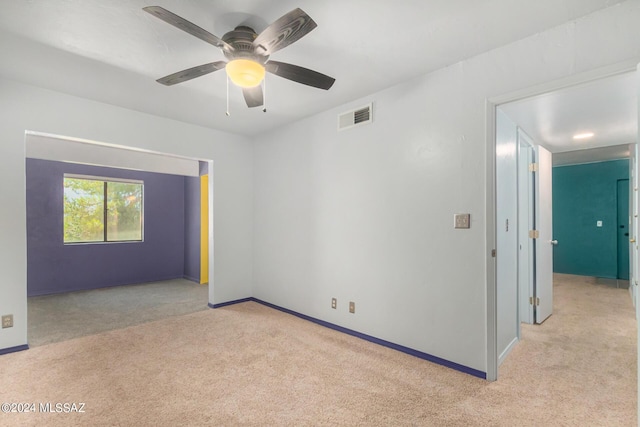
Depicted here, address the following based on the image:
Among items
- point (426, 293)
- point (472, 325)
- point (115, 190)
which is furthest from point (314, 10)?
point (115, 190)

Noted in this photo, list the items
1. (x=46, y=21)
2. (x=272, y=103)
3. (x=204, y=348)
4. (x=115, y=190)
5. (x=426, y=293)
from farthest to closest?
(x=115, y=190), (x=272, y=103), (x=204, y=348), (x=426, y=293), (x=46, y=21)

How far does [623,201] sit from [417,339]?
6.44 m

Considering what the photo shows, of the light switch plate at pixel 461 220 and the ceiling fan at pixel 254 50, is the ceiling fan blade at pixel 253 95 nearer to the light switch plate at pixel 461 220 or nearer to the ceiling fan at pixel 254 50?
the ceiling fan at pixel 254 50

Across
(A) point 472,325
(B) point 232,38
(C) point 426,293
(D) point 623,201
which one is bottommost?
(A) point 472,325

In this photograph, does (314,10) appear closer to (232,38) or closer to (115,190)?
(232,38)

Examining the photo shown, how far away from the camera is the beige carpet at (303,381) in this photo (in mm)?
1882

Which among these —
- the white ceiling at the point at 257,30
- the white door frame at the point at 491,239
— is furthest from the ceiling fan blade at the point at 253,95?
the white door frame at the point at 491,239

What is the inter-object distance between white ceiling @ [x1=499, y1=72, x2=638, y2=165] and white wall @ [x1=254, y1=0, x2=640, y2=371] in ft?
0.89

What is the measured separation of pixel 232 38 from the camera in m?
1.95

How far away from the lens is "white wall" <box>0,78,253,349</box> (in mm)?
2760

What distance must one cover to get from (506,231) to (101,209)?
256 inches

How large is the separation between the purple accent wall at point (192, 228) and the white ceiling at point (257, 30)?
11.1 ft

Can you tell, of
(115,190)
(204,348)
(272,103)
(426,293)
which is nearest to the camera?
(426,293)

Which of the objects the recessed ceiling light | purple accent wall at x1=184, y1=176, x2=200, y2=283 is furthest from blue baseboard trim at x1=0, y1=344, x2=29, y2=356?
the recessed ceiling light
